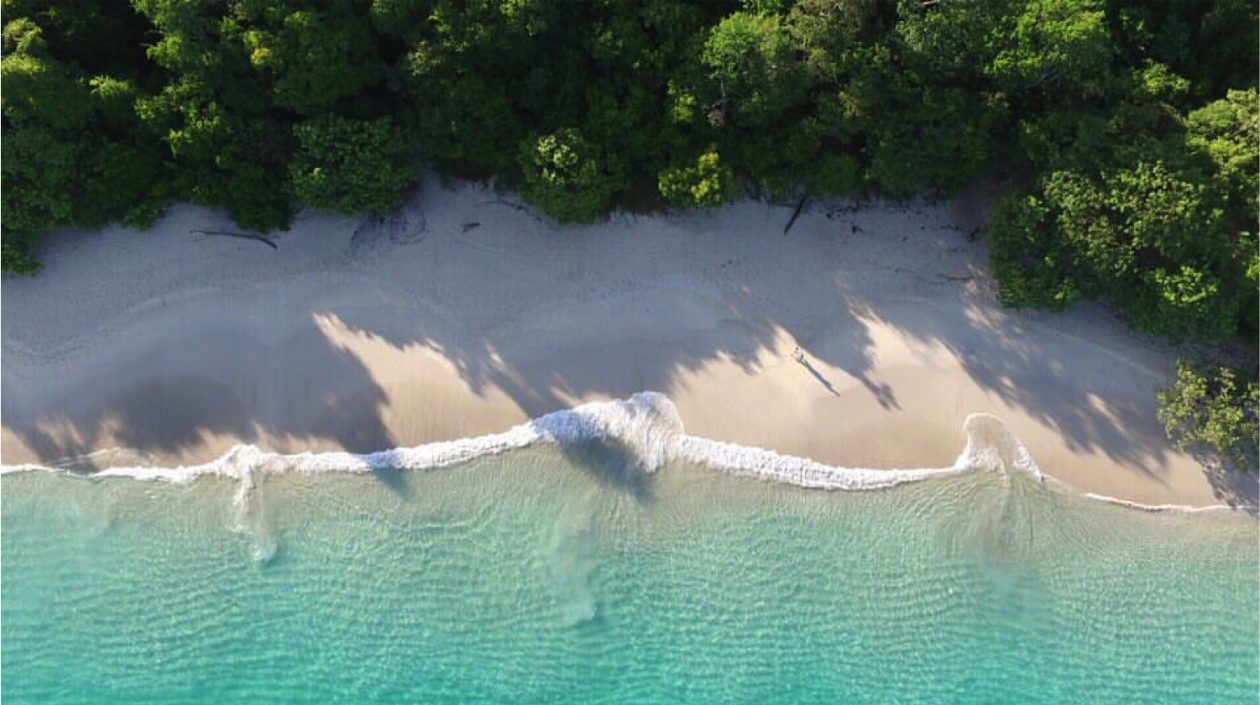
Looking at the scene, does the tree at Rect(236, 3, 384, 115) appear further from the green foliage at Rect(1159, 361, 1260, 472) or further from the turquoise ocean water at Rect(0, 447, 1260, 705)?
the green foliage at Rect(1159, 361, 1260, 472)

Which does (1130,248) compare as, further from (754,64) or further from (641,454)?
(641,454)

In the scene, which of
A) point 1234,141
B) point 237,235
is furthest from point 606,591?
point 1234,141

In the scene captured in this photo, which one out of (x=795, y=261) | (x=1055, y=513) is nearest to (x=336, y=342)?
(x=795, y=261)

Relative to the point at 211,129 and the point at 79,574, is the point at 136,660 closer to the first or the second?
the point at 79,574

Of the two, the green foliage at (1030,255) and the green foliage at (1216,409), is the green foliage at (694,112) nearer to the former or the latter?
the green foliage at (1030,255)

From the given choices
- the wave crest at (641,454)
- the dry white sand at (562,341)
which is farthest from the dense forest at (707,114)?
the wave crest at (641,454)
